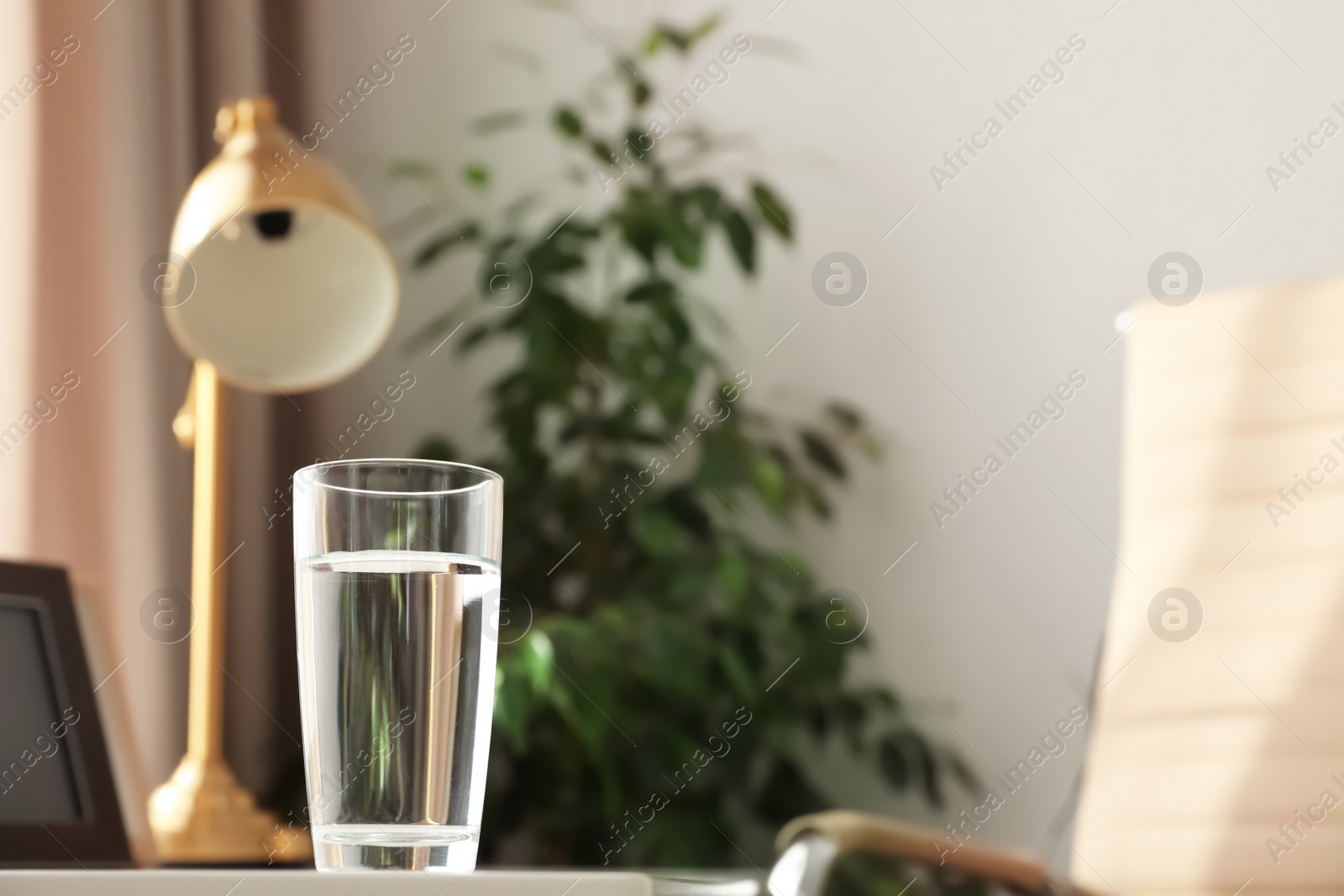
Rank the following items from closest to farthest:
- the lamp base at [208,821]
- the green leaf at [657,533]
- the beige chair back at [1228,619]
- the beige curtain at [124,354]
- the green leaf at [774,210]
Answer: the lamp base at [208,821], the beige chair back at [1228,619], the beige curtain at [124,354], the green leaf at [657,533], the green leaf at [774,210]

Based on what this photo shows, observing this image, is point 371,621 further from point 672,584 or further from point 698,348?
point 698,348

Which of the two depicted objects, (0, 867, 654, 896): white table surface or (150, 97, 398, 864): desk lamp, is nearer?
(0, 867, 654, 896): white table surface

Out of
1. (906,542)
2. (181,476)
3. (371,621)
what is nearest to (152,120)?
(181,476)

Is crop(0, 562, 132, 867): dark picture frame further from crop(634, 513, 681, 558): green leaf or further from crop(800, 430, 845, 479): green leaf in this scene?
crop(800, 430, 845, 479): green leaf

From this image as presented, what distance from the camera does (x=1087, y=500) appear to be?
2.11 metres

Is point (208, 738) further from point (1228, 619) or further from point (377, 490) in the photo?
point (1228, 619)

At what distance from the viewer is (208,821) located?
46.9 inches

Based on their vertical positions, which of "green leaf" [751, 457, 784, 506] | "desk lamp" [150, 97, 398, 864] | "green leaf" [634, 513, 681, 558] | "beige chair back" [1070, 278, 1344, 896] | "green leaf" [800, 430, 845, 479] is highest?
"desk lamp" [150, 97, 398, 864]

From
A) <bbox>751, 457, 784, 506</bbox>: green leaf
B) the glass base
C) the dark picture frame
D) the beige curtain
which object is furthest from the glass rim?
<bbox>751, 457, 784, 506</bbox>: green leaf

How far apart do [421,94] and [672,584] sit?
3.95ft

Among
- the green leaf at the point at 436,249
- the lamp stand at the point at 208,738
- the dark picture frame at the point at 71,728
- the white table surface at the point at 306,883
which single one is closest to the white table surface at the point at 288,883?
the white table surface at the point at 306,883

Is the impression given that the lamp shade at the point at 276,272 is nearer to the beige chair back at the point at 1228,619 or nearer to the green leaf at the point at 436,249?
the green leaf at the point at 436,249

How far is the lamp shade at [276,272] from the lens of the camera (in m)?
1.19

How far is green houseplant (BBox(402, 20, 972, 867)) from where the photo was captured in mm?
1872
